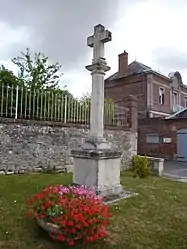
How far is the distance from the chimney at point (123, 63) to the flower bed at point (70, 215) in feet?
73.3

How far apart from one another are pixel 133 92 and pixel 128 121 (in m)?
12.8

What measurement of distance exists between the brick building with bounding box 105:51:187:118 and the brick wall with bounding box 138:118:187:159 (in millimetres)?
3007

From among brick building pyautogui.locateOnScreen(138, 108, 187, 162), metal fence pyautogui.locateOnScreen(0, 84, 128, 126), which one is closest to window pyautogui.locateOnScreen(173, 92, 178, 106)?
brick building pyautogui.locateOnScreen(138, 108, 187, 162)

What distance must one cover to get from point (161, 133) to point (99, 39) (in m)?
14.9

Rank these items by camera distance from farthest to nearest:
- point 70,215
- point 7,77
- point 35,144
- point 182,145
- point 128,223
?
1. point 182,145
2. point 7,77
3. point 35,144
4. point 128,223
5. point 70,215

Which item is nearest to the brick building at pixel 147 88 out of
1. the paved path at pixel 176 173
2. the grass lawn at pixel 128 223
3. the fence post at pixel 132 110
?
the paved path at pixel 176 173

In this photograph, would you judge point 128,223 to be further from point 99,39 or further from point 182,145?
point 182,145

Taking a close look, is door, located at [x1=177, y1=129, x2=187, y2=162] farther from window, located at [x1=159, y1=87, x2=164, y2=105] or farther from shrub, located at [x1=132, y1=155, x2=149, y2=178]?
shrub, located at [x1=132, y1=155, x2=149, y2=178]

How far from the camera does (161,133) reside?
1928 cm

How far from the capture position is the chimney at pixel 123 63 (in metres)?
24.6

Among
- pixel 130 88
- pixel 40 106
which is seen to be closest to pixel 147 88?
pixel 130 88

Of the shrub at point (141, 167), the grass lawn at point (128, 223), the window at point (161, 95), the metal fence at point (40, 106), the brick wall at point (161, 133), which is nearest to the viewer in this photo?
the grass lawn at point (128, 223)

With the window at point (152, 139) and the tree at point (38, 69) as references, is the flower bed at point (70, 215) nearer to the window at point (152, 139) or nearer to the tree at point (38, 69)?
the tree at point (38, 69)

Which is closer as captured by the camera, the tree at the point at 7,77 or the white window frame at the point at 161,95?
the tree at the point at 7,77
